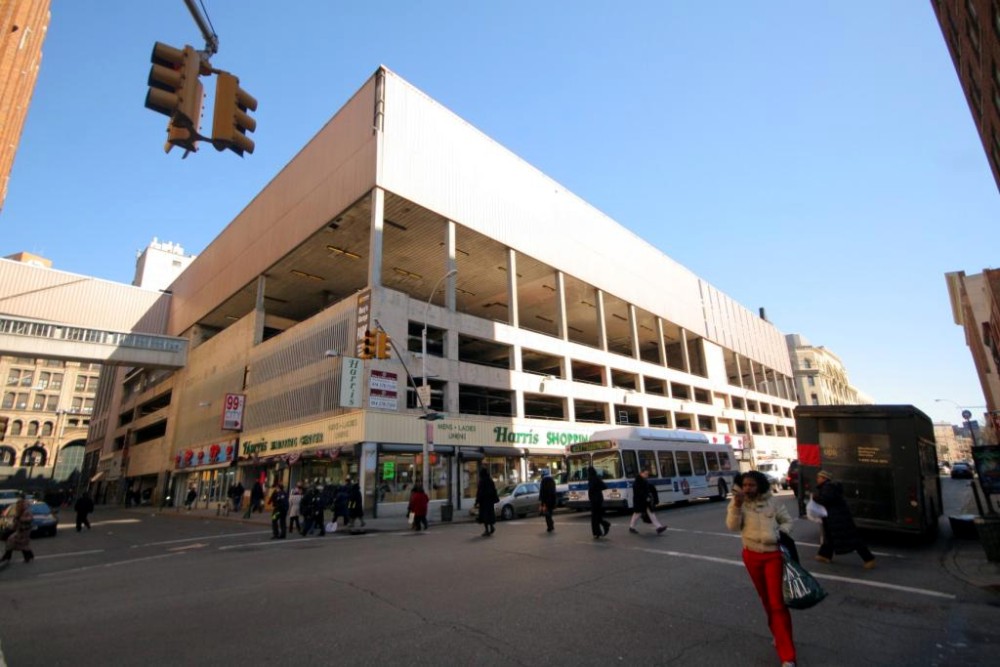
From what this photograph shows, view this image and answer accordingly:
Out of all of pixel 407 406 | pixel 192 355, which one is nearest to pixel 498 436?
pixel 407 406

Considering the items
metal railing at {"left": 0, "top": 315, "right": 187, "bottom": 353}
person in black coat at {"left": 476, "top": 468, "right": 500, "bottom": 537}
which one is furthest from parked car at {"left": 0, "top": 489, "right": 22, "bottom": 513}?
metal railing at {"left": 0, "top": 315, "right": 187, "bottom": 353}

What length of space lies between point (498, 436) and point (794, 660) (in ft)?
93.0

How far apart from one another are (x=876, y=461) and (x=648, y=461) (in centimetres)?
1077

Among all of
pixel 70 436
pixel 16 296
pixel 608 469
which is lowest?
pixel 608 469

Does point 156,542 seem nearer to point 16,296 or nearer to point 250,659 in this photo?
point 250,659

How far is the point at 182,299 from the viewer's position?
60.3 m

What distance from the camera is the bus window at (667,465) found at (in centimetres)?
2255

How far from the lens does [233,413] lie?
3803 cm

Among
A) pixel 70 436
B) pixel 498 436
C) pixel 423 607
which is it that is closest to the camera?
pixel 423 607

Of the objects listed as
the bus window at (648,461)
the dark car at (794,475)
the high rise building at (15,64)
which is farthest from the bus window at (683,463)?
the high rise building at (15,64)

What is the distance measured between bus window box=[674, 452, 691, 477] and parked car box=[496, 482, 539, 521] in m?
6.77

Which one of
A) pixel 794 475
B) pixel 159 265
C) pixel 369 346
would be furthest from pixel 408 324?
pixel 159 265

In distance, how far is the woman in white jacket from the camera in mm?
4551

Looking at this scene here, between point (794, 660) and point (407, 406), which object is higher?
point (407, 406)
